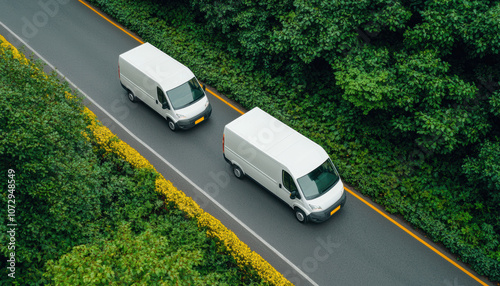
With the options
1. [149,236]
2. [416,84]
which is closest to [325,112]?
[416,84]

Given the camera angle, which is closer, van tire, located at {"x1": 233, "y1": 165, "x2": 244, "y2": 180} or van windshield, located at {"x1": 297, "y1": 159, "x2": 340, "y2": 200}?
van windshield, located at {"x1": 297, "y1": 159, "x2": 340, "y2": 200}

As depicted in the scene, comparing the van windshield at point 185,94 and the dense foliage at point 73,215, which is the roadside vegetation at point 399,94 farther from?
the dense foliage at point 73,215

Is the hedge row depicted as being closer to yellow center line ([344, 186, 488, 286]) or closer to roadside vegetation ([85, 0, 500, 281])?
yellow center line ([344, 186, 488, 286])

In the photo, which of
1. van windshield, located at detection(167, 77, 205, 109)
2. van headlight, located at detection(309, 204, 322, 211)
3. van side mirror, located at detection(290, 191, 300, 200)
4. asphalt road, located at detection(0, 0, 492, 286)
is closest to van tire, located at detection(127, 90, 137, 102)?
asphalt road, located at detection(0, 0, 492, 286)

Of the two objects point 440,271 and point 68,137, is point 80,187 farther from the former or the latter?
point 440,271

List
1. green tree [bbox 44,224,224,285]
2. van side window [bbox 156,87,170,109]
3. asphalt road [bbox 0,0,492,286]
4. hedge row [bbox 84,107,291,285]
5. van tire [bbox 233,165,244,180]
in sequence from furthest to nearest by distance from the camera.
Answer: van side window [bbox 156,87,170,109]
van tire [bbox 233,165,244,180]
asphalt road [bbox 0,0,492,286]
hedge row [bbox 84,107,291,285]
green tree [bbox 44,224,224,285]

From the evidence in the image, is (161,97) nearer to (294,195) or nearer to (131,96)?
(131,96)

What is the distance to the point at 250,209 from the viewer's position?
43.4 feet

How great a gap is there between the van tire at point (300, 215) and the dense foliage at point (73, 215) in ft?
8.44

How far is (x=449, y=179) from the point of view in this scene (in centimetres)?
1353

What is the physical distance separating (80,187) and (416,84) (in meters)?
10.6

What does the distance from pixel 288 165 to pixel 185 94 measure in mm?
5510

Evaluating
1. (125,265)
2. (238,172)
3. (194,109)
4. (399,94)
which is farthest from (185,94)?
(125,265)

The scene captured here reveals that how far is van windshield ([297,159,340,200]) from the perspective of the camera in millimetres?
12320
